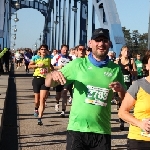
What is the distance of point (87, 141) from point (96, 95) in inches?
16.5

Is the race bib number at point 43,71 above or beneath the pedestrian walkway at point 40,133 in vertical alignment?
above

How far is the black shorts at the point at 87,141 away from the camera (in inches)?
184

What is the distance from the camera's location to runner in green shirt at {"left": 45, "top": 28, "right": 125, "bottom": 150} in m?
4.65

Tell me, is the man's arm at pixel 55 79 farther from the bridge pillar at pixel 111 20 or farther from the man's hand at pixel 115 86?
the bridge pillar at pixel 111 20

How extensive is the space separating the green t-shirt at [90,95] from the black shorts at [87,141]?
1.6 inches

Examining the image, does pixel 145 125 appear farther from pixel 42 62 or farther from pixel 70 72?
pixel 42 62

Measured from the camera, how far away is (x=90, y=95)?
15.3 feet

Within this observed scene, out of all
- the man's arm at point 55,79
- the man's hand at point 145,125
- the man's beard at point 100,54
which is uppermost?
the man's beard at point 100,54

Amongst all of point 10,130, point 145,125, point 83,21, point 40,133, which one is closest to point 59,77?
point 145,125

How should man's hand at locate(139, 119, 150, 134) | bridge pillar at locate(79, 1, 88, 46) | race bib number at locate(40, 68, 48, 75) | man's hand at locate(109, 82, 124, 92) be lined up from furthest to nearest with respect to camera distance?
bridge pillar at locate(79, 1, 88, 46) → race bib number at locate(40, 68, 48, 75) → man's hand at locate(109, 82, 124, 92) → man's hand at locate(139, 119, 150, 134)

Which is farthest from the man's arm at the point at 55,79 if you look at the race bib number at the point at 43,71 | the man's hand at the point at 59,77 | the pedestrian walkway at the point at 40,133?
the race bib number at the point at 43,71

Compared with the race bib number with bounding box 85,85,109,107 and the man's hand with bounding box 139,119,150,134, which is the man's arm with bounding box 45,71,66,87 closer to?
the race bib number with bounding box 85,85,109,107

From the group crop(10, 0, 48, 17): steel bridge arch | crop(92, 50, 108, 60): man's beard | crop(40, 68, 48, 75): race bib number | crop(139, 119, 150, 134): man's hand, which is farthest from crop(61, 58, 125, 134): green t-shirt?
crop(10, 0, 48, 17): steel bridge arch

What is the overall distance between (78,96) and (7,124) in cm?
577
